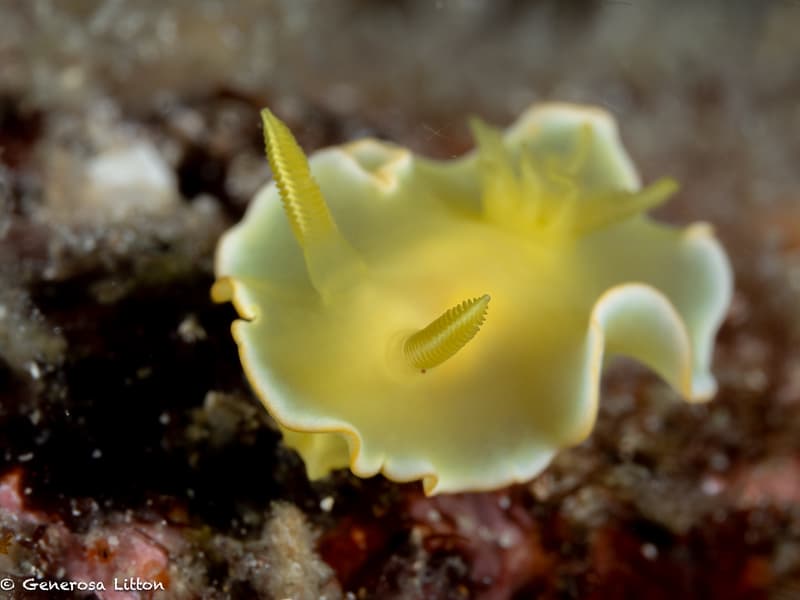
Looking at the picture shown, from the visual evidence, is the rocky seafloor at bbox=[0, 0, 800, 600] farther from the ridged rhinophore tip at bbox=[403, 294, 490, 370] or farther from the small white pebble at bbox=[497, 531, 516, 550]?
the ridged rhinophore tip at bbox=[403, 294, 490, 370]

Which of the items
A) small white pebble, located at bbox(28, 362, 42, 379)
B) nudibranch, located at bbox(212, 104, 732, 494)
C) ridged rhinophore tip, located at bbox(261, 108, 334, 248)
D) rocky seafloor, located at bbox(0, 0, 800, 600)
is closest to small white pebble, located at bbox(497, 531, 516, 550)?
rocky seafloor, located at bbox(0, 0, 800, 600)

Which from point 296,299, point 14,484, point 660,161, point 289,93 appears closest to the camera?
point 14,484

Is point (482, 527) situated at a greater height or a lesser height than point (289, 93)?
lesser

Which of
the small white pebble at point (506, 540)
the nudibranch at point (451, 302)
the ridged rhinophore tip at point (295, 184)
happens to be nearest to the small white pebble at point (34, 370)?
the nudibranch at point (451, 302)

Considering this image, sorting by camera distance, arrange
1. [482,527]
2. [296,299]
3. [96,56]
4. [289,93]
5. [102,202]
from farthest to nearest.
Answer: [289,93] → [96,56] → [102,202] → [482,527] → [296,299]

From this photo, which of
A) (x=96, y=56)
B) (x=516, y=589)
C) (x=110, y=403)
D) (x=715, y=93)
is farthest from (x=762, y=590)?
(x=96, y=56)

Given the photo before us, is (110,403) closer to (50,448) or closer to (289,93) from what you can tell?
(50,448)

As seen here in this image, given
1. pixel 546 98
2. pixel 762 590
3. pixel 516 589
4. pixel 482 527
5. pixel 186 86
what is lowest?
pixel 762 590

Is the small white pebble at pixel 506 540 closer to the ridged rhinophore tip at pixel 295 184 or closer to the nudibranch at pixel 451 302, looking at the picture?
the nudibranch at pixel 451 302

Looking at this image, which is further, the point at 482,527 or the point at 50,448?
the point at 482,527

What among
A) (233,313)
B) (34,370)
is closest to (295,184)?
(233,313)
